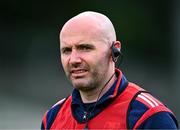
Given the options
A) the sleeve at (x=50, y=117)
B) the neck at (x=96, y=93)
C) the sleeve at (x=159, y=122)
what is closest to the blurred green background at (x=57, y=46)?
the sleeve at (x=50, y=117)

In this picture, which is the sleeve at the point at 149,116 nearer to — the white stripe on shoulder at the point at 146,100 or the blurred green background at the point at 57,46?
the white stripe on shoulder at the point at 146,100

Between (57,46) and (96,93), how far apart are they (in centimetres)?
612

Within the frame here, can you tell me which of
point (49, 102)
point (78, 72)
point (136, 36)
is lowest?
point (49, 102)

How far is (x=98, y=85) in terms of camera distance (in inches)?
125

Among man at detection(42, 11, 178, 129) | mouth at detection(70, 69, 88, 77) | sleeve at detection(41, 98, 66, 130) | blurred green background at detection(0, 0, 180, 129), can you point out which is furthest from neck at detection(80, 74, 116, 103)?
blurred green background at detection(0, 0, 180, 129)

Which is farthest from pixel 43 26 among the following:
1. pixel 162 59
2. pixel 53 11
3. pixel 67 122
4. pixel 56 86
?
pixel 67 122

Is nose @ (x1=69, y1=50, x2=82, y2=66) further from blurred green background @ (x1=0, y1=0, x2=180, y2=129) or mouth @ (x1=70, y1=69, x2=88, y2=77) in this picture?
blurred green background @ (x1=0, y1=0, x2=180, y2=129)

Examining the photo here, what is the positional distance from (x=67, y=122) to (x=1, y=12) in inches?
258

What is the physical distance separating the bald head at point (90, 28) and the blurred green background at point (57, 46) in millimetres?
5354

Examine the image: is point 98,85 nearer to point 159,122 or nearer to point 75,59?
point 75,59

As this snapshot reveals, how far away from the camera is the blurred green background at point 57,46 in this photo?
28.9 ft

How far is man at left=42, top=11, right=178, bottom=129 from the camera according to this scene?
9.91 ft

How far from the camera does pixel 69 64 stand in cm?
313

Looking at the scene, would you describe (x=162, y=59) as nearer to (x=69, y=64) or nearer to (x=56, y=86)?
(x=56, y=86)
